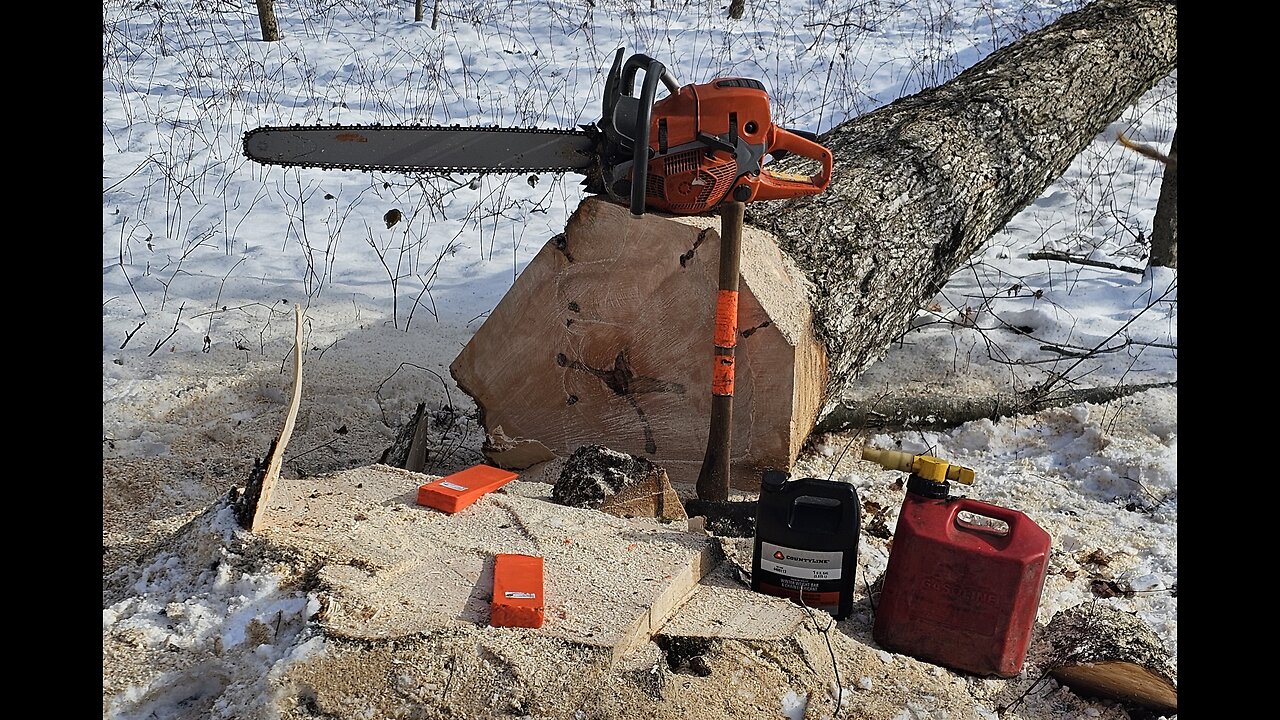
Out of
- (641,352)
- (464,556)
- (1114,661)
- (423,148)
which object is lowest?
(1114,661)

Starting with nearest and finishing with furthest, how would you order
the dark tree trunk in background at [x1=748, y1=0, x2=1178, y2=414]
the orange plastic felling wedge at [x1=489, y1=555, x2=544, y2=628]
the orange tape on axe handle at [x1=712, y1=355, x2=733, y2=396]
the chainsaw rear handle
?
the orange plastic felling wedge at [x1=489, y1=555, x2=544, y2=628]
the chainsaw rear handle
the orange tape on axe handle at [x1=712, y1=355, x2=733, y2=396]
the dark tree trunk in background at [x1=748, y1=0, x2=1178, y2=414]

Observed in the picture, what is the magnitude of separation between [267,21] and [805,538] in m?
8.83

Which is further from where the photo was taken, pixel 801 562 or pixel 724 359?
→ pixel 724 359

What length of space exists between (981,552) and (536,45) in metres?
8.82

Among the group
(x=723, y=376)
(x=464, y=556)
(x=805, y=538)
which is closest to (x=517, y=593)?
(x=464, y=556)

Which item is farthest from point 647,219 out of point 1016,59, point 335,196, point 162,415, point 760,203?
point 335,196

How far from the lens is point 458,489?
2.75m

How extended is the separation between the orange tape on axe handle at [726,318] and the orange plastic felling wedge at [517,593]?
0.94m

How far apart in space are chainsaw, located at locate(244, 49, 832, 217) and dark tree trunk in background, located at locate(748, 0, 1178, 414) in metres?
0.79

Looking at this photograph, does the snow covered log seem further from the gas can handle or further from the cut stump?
the cut stump

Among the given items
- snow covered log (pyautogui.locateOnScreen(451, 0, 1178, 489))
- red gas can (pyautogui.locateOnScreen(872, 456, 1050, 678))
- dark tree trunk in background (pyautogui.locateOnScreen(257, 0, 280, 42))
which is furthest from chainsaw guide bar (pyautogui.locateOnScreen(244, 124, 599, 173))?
dark tree trunk in background (pyautogui.locateOnScreen(257, 0, 280, 42))

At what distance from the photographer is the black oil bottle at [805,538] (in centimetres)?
262

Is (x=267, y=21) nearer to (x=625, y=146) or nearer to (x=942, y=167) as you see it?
(x=942, y=167)

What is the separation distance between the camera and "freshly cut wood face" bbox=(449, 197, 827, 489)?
326 cm
